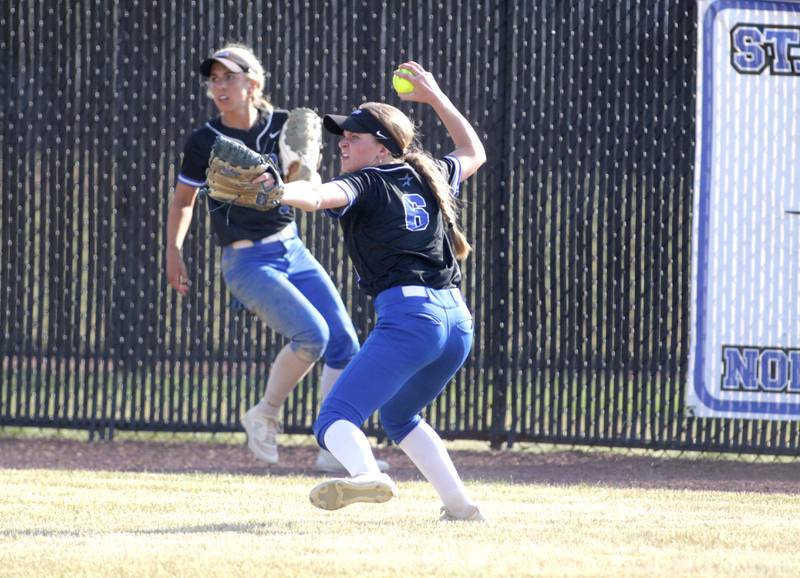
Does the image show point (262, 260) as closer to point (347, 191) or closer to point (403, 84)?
point (403, 84)

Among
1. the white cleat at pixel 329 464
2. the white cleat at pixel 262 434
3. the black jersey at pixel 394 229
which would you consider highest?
the black jersey at pixel 394 229

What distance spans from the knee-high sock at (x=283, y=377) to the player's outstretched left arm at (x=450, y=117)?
70.3 inches

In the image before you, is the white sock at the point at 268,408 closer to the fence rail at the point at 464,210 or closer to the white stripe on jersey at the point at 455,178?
the fence rail at the point at 464,210

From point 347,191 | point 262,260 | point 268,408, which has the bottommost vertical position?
point 268,408

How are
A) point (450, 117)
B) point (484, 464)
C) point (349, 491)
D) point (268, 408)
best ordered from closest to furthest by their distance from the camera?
point (349, 491), point (450, 117), point (268, 408), point (484, 464)

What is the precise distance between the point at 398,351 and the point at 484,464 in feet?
9.66

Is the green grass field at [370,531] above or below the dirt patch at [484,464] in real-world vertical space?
above

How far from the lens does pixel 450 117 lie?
18.4 feet

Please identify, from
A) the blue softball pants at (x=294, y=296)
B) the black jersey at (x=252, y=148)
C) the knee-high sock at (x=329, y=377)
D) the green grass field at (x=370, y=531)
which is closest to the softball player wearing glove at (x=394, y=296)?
the green grass field at (x=370, y=531)

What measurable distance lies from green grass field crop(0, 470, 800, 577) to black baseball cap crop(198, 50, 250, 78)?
2128 mm

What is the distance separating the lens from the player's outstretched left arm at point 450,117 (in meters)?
5.57

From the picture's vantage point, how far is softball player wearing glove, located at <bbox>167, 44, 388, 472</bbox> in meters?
6.87

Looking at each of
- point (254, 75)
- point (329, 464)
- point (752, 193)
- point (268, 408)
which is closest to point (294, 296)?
point (268, 408)

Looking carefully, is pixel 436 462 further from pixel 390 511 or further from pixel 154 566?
pixel 154 566
